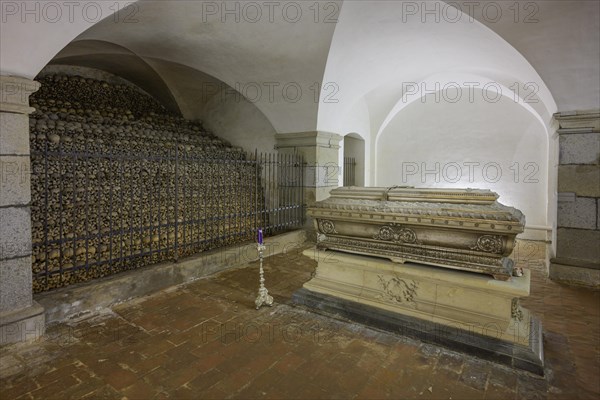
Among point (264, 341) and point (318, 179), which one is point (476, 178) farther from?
point (264, 341)

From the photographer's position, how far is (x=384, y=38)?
5281mm

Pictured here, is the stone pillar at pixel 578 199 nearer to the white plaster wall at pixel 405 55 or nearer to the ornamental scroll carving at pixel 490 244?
the white plaster wall at pixel 405 55

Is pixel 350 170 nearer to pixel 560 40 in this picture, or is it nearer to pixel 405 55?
pixel 405 55

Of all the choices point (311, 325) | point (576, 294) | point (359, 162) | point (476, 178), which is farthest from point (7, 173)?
point (476, 178)

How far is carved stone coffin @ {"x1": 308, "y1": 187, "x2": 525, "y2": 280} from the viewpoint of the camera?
276cm

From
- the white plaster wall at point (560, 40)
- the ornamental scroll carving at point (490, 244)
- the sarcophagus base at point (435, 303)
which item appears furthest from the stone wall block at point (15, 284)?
the white plaster wall at point (560, 40)

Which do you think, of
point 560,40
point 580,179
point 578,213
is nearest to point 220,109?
point 560,40

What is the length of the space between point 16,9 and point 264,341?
131 inches

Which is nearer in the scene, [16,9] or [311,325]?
[16,9]

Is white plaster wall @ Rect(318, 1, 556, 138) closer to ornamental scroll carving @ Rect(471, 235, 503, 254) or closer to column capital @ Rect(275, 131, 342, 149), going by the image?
column capital @ Rect(275, 131, 342, 149)

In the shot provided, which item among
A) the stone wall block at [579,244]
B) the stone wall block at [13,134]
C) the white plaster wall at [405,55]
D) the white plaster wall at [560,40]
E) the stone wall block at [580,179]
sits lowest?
the stone wall block at [579,244]

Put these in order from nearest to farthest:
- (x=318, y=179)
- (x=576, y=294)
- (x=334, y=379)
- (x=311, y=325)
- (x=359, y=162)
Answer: (x=334, y=379), (x=311, y=325), (x=576, y=294), (x=318, y=179), (x=359, y=162)

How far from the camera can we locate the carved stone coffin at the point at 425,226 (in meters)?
2.76

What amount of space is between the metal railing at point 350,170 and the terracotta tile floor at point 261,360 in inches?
255
